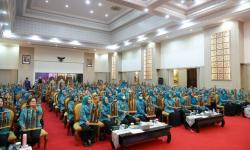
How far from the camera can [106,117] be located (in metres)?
5.10

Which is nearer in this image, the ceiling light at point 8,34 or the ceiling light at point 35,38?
the ceiling light at point 8,34

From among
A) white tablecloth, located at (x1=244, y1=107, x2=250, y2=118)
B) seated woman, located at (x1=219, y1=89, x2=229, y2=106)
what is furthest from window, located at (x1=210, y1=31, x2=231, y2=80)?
white tablecloth, located at (x1=244, y1=107, x2=250, y2=118)

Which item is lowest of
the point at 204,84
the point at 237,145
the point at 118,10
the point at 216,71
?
the point at 237,145

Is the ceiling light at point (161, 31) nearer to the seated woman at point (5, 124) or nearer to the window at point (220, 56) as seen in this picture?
the window at point (220, 56)

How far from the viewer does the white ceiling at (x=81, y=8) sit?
11.7m

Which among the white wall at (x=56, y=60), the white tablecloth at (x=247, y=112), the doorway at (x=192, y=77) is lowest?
the white tablecloth at (x=247, y=112)

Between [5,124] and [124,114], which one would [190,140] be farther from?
[5,124]

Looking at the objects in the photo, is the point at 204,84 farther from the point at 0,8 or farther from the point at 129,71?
the point at 0,8

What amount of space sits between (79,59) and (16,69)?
19.5ft

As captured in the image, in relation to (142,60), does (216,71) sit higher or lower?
lower

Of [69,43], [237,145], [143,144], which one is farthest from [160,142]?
[69,43]

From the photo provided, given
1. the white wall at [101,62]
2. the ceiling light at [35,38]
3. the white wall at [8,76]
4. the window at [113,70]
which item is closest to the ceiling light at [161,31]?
the window at [113,70]

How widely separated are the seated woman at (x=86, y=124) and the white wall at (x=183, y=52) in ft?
30.9

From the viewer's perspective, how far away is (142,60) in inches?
654
